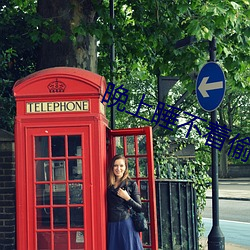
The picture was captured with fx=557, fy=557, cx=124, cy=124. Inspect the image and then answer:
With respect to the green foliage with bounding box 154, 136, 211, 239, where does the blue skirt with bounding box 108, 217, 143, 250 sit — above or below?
below

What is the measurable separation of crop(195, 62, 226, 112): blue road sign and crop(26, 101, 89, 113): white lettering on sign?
2.41 meters

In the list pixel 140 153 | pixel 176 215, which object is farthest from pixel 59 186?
pixel 176 215

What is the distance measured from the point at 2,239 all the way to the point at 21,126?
2.05 m

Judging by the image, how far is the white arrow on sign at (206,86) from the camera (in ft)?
25.7

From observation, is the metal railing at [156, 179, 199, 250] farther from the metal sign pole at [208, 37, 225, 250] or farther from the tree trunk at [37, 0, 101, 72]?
Answer: the tree trunk at [37, 0, 101, 72]

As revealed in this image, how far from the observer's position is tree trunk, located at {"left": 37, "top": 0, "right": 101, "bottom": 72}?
8578 mm

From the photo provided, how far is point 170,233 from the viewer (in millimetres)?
8516

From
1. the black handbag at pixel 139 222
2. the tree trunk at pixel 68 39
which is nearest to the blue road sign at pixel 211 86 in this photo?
the tree trunk at pixel 68 39

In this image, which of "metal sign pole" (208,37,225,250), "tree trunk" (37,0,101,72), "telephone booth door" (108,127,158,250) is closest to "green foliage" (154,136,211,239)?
"metal sign pole" (208,37,225,250)

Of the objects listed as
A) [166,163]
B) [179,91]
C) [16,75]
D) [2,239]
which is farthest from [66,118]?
[179,91]

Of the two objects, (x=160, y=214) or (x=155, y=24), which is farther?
(x=155, y=24)

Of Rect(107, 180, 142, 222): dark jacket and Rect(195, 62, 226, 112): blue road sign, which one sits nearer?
Rect(107, 180, 142, 222): dark jacket

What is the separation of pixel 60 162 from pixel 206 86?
2855mm

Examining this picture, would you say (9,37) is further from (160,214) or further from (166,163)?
(160,214)
